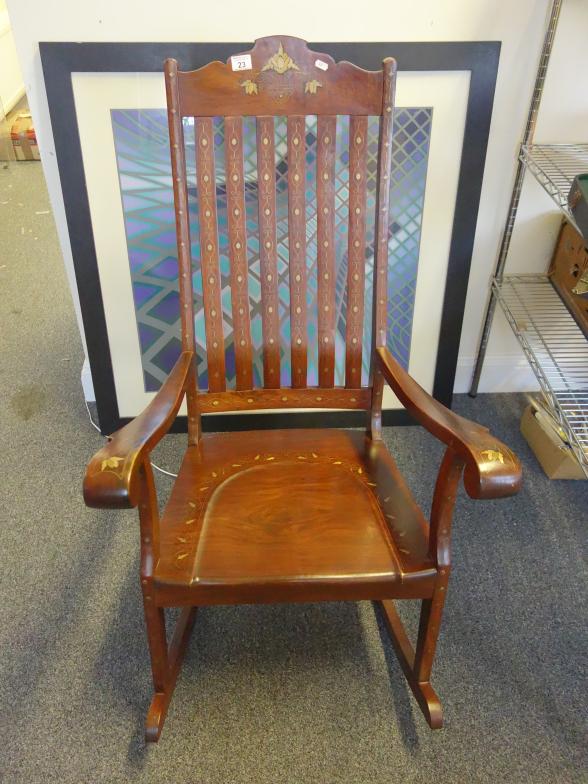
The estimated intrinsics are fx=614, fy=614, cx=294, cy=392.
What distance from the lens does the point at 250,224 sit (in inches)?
63.1

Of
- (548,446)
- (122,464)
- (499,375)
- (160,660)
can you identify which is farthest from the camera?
(499,375)

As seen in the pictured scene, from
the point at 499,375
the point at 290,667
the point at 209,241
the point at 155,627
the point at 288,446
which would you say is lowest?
the point at 290,667

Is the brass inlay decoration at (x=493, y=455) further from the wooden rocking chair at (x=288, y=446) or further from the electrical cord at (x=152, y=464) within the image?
the electrical cord at (x=152, y=464)

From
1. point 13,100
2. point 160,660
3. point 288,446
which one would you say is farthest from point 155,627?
point 13,100

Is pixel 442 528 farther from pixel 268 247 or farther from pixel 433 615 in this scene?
pixel 268 247

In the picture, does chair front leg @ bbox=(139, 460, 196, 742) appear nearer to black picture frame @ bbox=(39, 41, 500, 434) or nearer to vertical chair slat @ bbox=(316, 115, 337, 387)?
vertical chair slat @ bbox=(316, 115, 337, 387)

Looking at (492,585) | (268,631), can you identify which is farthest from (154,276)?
(492,585)

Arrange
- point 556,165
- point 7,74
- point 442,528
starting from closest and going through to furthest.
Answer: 1. point 442,528
2. point 556,165
3. point 7,74

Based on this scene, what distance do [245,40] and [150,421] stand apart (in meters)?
1.00

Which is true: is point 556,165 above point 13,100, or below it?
above

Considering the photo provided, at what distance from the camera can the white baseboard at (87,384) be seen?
1960 millimetres

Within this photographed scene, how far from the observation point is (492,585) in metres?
1.46

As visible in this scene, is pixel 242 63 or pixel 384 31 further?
pixel 384 31

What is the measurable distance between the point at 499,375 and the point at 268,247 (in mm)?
1148
